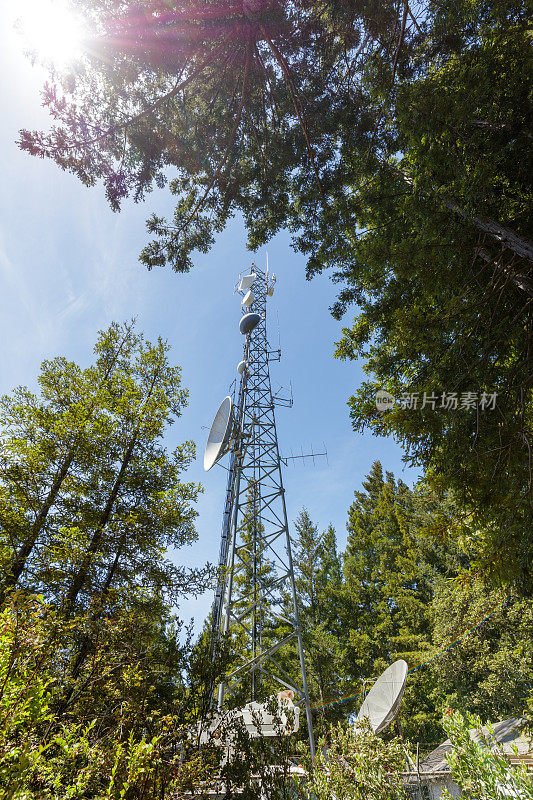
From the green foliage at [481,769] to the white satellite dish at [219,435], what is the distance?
7701 millimetres

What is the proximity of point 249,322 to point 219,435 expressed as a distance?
15.8 ft

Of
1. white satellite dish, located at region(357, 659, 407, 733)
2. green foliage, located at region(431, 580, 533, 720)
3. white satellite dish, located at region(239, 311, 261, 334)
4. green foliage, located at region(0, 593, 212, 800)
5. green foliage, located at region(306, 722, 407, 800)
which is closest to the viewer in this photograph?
green foliage, located at region(0, 593, 212, 800)

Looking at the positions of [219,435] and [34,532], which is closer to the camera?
[34,532]

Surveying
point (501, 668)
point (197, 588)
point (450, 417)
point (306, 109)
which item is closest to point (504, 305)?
point (450, 417)

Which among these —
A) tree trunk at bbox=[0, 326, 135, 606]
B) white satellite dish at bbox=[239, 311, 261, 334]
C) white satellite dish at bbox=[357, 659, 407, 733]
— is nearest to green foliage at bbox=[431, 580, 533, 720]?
white satellite dish at bbox=[357, 659, 407, 733]

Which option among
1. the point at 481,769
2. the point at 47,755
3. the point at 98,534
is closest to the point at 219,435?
the point at 98,534

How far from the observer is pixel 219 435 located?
1093cm

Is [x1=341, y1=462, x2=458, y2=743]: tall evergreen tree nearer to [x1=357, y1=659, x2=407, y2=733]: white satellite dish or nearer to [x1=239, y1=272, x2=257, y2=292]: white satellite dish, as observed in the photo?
[x1=357, y1=659, x2=407, y2=733]: white satellite dish

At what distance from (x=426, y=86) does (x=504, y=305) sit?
10.1ft

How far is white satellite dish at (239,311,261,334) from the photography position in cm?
1376

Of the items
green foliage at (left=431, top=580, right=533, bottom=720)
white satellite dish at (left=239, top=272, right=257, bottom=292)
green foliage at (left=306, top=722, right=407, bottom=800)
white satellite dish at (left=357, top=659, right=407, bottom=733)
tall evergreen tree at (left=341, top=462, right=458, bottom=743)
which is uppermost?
white satellite dish at (left=239, top=272, right=257, bottom=292)

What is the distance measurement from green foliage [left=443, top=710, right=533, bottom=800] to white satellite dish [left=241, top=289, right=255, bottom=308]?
1336 centimetres

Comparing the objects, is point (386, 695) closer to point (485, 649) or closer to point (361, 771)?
point (485, 649)

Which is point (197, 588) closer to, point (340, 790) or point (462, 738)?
point (340, 790)
